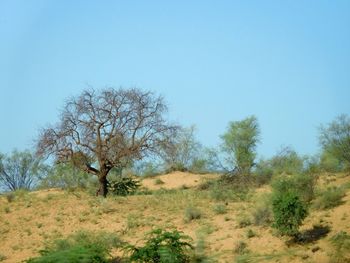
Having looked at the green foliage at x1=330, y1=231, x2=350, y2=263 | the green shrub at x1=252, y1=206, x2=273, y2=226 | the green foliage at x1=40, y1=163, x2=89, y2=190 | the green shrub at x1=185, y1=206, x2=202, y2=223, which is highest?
the green foliage at x1=40, y1=163, x2=89, y2=190

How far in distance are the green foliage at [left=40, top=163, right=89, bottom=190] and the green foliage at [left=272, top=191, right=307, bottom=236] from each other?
3125cm

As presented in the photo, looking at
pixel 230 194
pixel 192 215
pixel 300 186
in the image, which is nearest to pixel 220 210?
pixel 192 215

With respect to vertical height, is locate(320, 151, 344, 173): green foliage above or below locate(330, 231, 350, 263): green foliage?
above

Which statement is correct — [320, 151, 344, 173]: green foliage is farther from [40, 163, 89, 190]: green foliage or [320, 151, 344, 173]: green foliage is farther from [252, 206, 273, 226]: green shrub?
[40, 163, 89, 190]: green foliage

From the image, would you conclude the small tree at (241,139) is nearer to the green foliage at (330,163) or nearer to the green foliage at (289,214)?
the green foliage at (330,163)

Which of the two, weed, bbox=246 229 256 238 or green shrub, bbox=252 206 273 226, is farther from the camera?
green shrub, bbox=252 206 273 226

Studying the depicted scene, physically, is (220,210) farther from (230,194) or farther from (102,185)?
(102,185)

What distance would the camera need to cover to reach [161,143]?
102 ft

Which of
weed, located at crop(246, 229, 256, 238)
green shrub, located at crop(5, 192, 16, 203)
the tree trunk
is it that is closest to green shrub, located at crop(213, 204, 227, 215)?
weed, located at crop(246, 229, 256, 238)

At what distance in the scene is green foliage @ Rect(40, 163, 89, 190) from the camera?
46.6 m

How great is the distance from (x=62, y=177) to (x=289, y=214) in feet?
122

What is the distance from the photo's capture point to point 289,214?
634 inches

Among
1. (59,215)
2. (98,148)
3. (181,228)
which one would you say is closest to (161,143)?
(98,148)

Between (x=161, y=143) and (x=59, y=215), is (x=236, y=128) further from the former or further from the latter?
(x=59, y=215)
